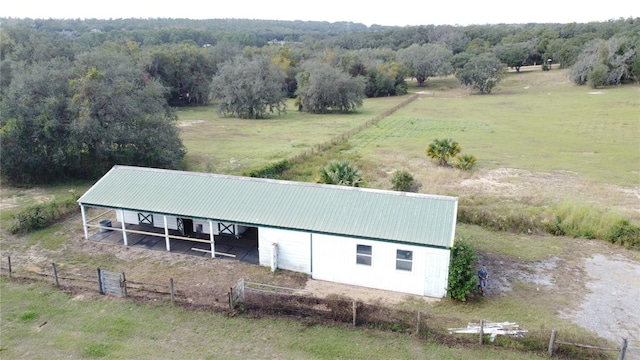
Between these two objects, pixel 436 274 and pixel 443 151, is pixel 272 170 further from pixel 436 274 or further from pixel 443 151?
pixel 436 274

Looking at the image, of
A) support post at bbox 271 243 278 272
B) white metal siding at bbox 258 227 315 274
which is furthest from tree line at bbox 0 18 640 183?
support post at bbox 271 243 278 272

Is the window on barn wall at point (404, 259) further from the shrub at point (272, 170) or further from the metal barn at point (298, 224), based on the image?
the shrub at point (272, 170)

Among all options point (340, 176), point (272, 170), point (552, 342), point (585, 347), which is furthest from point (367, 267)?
point (272, 170)

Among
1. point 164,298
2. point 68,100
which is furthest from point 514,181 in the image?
point 68,100

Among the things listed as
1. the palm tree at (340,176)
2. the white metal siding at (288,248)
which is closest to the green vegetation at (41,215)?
the white metal siding at (288,248)

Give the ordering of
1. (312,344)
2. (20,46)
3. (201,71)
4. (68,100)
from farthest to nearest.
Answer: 1. (201,71)
2. (20,46)
3. (68,100)
4. (312,344)

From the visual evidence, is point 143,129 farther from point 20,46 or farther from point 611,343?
point 20,46
